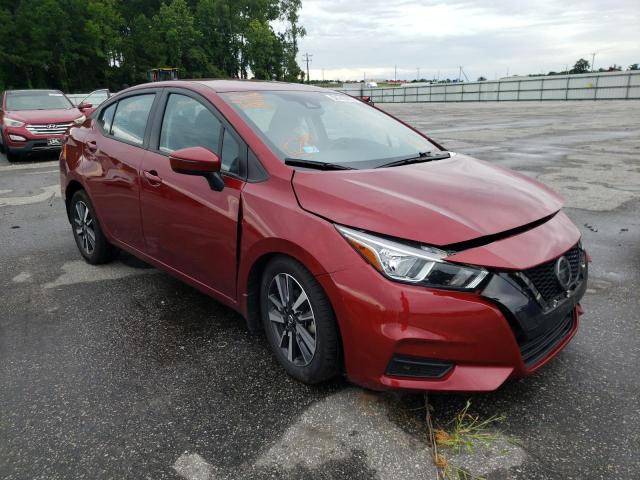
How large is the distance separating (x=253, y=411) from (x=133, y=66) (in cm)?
6550

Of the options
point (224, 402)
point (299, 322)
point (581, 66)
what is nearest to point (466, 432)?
point (299, 322)

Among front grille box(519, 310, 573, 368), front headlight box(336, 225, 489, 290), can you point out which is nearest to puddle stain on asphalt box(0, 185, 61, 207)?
front headlight box(336, 225, 489, 290)

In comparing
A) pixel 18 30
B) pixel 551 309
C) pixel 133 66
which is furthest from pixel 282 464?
pixel 133 66

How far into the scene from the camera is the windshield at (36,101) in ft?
41.5

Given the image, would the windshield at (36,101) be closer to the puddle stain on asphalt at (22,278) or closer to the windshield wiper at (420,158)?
the puddle stain on asphalt at (22,278)

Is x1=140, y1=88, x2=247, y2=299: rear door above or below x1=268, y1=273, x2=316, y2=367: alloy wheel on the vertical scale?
above

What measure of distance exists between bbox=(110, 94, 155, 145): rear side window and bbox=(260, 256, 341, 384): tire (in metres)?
1.77

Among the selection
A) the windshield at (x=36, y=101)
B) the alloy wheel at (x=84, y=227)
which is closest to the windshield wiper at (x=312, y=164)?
the alloy wheel at (x=84, y=227)

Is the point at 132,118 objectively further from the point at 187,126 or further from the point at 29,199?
the point at 29,199

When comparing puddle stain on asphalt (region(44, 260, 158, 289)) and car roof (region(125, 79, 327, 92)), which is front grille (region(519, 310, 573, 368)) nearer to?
car roof (region(125, 79, 327, 92))

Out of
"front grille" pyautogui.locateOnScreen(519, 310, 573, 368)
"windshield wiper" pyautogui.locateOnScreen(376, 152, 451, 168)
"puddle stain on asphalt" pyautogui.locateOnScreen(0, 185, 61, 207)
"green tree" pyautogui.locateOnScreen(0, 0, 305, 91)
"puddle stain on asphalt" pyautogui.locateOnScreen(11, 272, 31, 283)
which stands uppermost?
"green tree" pyautogui.locateOnScreen(0, 0, 305, 91)

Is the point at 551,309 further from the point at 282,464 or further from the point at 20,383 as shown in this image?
the point at 20,383

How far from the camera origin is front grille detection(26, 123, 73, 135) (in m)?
11.9

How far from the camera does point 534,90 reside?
1829 inches
